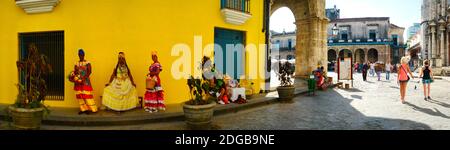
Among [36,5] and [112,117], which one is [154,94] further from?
A: [36,5]

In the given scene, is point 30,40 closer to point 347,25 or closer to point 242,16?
point 242,16

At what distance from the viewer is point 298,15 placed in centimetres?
1766

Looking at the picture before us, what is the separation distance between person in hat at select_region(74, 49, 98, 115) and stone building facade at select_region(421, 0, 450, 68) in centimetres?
3093

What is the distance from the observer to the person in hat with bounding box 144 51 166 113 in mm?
7145

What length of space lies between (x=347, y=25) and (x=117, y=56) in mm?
47771

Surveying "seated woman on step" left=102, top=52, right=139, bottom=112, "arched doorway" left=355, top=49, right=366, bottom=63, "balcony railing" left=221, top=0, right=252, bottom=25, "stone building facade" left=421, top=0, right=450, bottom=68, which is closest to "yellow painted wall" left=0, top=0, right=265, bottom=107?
"seated woman on step" left=102, top=52, right=139, bottom=112

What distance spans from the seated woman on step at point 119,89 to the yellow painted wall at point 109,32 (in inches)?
21.3

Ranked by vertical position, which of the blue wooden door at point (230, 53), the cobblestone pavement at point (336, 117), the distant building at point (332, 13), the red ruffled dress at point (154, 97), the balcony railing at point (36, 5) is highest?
the distant building at point (332, 13)

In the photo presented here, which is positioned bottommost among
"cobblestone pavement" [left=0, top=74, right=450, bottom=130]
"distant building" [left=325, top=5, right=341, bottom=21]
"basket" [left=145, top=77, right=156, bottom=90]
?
"cobblestone pavement" [left=0, top=74, right=450, bottom=130]

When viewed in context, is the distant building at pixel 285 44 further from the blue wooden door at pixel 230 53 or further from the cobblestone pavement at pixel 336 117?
the cobblestone pavement at pixel 336 117

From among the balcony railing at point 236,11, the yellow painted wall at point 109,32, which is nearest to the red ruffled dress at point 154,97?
the yellow painted wall at point 109,32

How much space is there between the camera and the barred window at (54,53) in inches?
316

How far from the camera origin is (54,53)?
811 cm

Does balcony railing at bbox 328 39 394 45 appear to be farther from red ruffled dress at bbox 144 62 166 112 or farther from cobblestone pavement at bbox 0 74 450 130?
red ruffled dress at bbox 144 62 166 112
